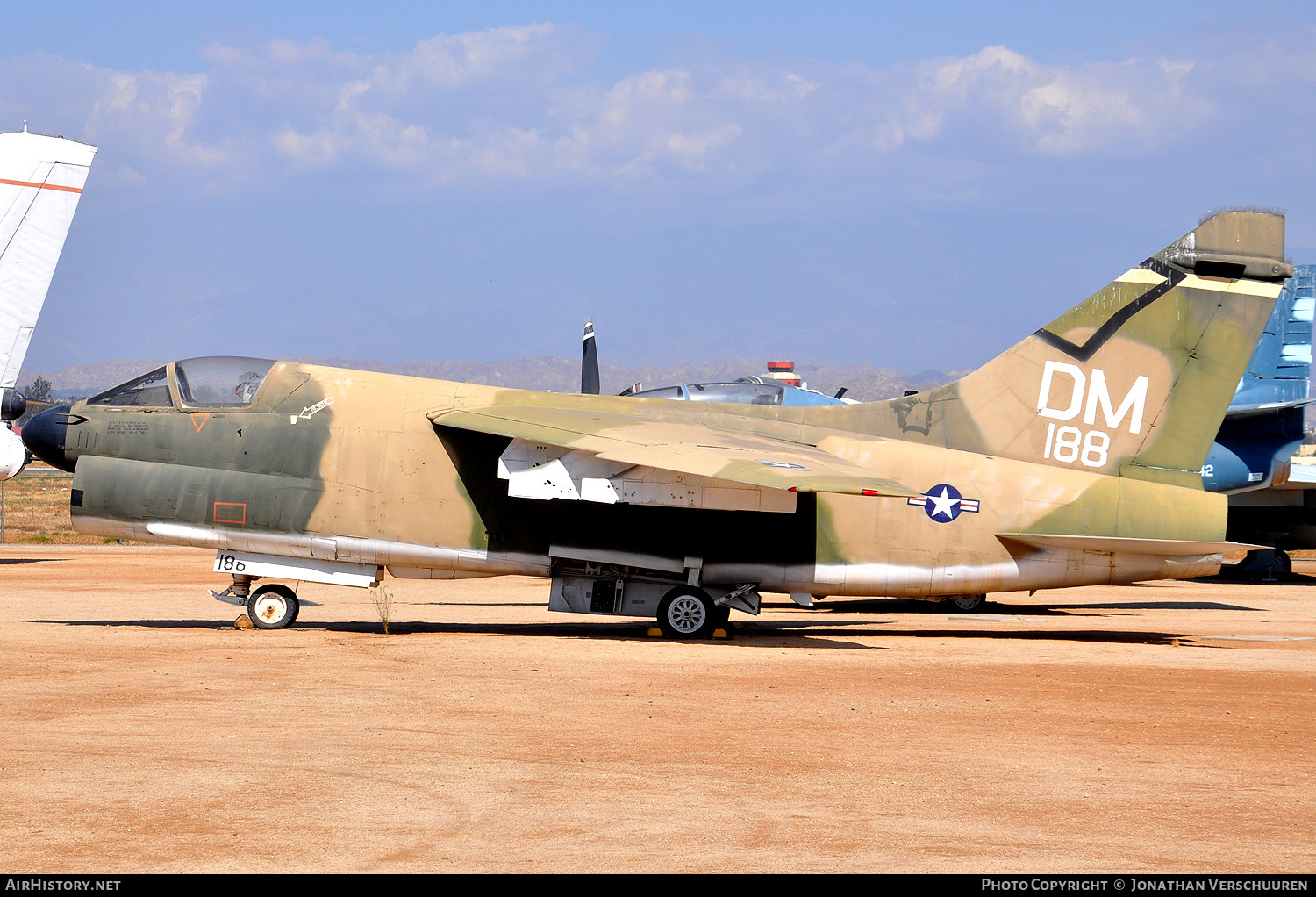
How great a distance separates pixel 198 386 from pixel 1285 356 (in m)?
27.6

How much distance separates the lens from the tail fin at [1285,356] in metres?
30.1

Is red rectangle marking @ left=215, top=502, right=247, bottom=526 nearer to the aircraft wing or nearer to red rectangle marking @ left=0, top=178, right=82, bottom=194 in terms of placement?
the aircraft wing

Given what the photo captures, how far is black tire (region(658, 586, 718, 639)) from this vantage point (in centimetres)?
1574

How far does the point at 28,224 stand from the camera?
2633 centimetres

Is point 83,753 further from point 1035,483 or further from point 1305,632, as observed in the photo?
point 1305,632

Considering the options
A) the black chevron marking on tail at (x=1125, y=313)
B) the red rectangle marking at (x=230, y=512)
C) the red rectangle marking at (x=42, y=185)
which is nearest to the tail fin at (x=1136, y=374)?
the black chevron marking on tail at (x=1125, y=313)

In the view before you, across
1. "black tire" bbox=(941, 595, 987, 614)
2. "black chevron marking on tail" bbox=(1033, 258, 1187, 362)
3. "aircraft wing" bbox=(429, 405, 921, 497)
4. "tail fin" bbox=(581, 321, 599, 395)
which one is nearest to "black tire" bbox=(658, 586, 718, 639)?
"aircraft wing" bbox=(429, 405, 921, 497)

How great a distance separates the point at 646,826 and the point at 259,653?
8.20m

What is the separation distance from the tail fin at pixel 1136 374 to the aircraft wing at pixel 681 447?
239 cm

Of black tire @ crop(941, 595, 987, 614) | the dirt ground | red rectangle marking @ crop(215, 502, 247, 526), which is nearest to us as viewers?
the dirt ground

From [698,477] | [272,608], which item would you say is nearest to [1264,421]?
[698,477]

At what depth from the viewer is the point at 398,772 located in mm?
7711

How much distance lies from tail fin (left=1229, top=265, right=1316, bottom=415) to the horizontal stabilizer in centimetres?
1493
